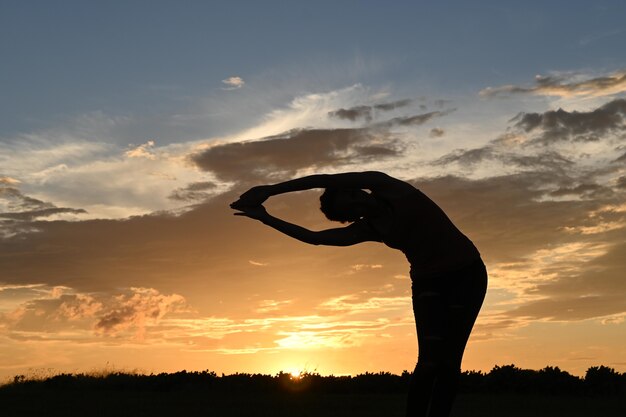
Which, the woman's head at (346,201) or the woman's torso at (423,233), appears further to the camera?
the woman's head at (346,201)

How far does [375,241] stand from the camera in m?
6.63

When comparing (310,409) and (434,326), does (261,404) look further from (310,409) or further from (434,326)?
(434,326)

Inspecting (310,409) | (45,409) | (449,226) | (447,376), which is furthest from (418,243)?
(45,409)

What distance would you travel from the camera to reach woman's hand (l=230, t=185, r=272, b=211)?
6.60m

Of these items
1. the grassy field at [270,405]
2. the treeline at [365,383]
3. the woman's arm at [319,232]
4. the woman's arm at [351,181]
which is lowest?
the grassy field at [270,405]

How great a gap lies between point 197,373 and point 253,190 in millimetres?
8121

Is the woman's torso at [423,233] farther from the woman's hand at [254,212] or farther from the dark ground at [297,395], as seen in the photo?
the dark ground at [297,395]

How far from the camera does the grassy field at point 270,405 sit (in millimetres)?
10531

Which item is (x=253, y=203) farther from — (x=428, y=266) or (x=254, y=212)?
(x=428, y=266)

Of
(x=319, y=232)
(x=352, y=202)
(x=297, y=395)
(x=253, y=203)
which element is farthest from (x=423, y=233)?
(x=297, y=395)

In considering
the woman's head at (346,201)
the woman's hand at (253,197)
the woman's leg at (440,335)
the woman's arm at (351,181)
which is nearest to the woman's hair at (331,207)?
the woman's head at (346,201)

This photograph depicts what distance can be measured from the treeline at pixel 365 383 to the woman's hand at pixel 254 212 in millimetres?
7176

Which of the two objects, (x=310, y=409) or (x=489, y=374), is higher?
(x=489, y=374)

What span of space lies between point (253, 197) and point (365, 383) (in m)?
7.73
